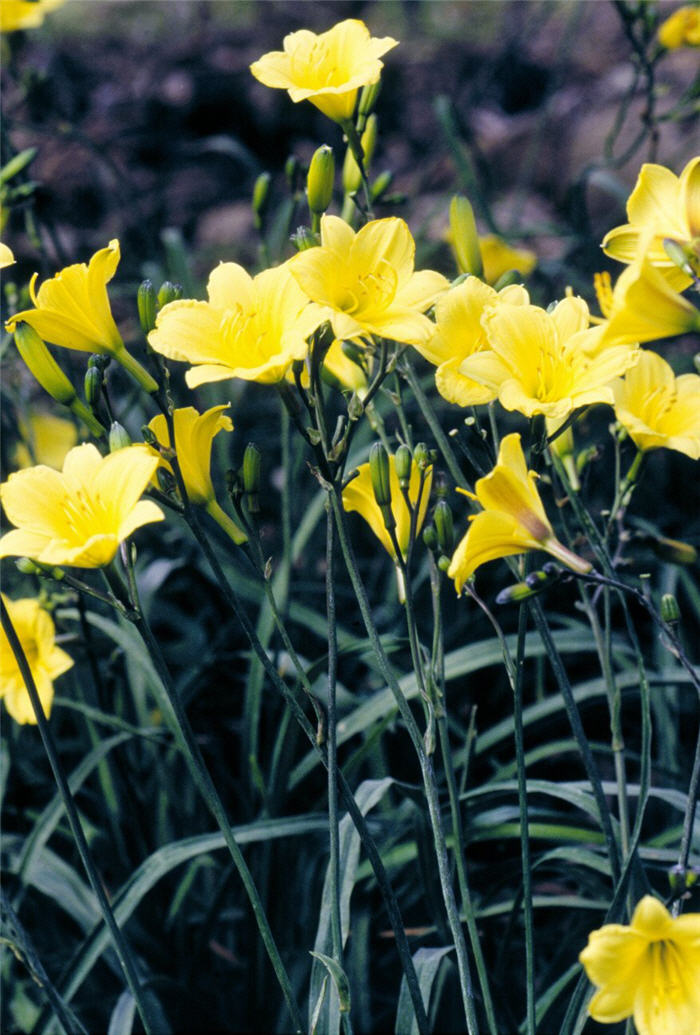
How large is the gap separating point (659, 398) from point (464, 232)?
0.32 metres

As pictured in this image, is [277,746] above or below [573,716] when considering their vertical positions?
below

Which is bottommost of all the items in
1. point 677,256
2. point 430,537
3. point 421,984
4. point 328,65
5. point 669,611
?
point 421,984

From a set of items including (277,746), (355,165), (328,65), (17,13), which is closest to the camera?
(328,65)

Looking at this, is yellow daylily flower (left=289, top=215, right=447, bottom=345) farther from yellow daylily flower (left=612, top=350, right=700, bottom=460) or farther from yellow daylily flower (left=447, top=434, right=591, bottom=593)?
yellow daylily flower (left=612, top=350, right=700, bottom=460)

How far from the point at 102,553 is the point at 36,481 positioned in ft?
0.61

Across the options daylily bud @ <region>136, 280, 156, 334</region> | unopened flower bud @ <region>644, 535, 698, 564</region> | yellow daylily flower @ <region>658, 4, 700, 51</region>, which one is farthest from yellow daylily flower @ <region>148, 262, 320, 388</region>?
yellow daylily flower @ <region>658, 4, 700, 51</region>

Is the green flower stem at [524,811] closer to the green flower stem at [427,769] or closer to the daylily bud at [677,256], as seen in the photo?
the green flower stem at [427,769]

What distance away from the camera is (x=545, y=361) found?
110 centimetres

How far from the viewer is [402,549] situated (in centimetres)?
119

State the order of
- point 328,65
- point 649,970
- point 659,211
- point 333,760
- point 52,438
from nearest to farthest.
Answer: point 649,970 < point 333,760 < point 659,211 < point 328,65 < point 52,438

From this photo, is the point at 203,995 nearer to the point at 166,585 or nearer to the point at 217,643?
the point at 217,643

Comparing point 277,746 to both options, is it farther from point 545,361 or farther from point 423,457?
point 545,361

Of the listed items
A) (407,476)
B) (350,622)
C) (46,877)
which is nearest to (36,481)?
(407,476)

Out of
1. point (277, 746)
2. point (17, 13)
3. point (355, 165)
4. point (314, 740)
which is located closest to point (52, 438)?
point (17, 13)
